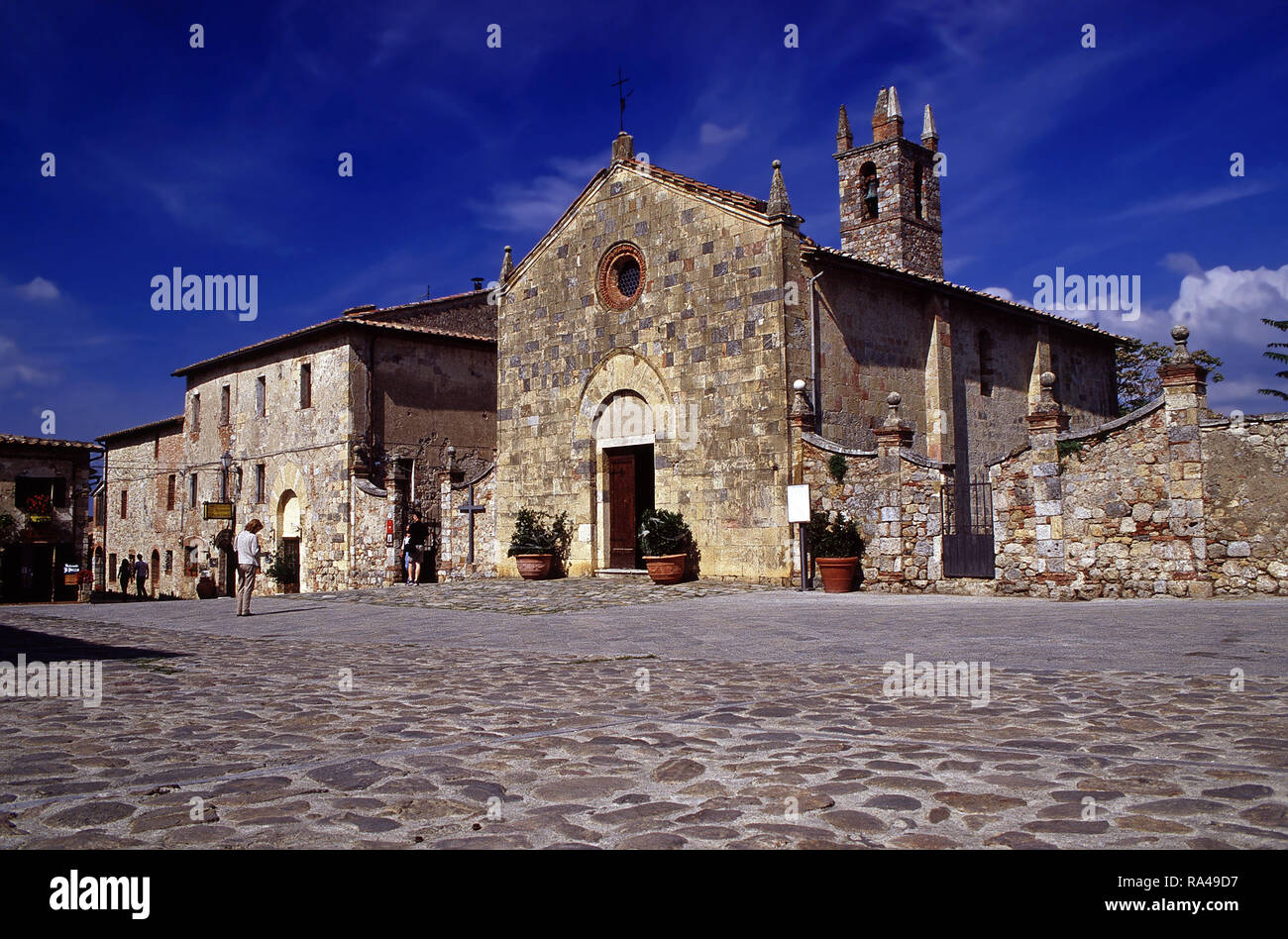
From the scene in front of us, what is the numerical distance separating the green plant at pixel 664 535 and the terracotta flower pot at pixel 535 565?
3.20 metres

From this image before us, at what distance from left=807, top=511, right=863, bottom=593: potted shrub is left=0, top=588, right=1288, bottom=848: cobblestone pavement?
9.18 meters

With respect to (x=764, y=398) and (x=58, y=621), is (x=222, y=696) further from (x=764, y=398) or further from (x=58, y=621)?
(x=764, y=398)

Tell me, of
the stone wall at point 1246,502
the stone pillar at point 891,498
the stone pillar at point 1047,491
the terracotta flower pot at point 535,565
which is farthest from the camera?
the terracotta flower pot at point 535,565

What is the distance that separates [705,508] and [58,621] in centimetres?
1123

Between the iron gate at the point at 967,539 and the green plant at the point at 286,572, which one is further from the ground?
the iron gate at the point at 967,539

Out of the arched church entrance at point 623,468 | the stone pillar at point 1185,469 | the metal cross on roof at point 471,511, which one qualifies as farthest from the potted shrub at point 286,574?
the stone pillar at point 1185,469

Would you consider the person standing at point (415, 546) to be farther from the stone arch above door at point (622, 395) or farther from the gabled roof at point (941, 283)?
the gabled roof at point (941, 283)

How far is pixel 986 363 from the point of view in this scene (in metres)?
22.4

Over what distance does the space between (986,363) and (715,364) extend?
7.57 m

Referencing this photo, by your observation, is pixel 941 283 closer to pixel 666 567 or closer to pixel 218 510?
pixel 666 567

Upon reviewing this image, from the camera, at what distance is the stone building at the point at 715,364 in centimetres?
1803

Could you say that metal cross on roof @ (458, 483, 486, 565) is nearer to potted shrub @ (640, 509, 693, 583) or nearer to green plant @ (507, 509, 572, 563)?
green plant @ (507, 509, 572, 563)

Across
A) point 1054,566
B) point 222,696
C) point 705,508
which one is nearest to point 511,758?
point 222,696

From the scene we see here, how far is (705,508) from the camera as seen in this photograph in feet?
61.8
